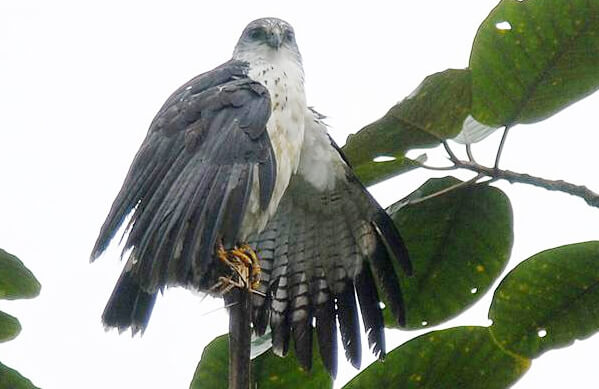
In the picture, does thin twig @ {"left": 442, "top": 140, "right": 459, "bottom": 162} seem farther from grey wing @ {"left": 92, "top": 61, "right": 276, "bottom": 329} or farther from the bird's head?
the bird's head

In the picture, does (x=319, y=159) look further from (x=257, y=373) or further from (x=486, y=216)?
(x=257, y=373)

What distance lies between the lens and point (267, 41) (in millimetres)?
4691

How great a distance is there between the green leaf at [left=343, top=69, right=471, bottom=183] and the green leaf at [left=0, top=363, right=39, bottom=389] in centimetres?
121

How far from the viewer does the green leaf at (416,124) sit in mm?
2764

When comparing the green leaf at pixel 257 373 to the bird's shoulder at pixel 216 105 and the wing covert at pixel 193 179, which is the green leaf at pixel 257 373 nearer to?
the wing covert at pixel 193 179

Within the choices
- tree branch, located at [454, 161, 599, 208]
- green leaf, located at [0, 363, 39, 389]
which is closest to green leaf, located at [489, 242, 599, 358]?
tree branch, located at [454, 161, 599, 208]

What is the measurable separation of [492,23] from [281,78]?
1.61m

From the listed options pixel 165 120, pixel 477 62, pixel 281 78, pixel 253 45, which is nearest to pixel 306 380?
pixel 477 62

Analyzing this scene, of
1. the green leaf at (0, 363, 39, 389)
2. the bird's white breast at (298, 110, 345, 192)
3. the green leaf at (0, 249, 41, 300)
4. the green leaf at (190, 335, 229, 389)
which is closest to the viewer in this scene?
the green leaf at (0, 363, 39, 389)

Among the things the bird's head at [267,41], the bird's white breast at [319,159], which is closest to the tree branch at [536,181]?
the bird's white breast at [319,159]

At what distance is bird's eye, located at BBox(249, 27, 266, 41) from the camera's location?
4750mm

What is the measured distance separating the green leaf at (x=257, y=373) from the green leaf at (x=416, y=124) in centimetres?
66

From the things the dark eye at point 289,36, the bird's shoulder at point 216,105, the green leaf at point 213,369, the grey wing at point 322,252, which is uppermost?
the dark eye at point 289,36

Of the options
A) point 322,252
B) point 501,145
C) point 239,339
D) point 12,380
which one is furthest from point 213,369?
point 322,252
